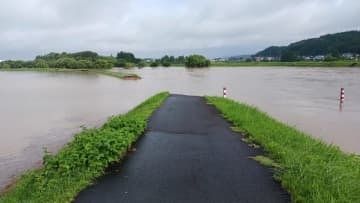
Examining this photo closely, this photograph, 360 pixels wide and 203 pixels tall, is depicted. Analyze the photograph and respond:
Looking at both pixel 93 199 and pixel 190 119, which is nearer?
pixel 93 199

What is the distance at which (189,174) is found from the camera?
6398mm

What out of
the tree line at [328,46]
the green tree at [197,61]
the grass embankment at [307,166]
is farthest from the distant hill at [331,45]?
the grass embankment at [307,166]

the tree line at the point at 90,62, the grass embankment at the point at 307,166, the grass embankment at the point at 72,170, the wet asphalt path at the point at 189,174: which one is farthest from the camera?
the tree line at the point at 90,62

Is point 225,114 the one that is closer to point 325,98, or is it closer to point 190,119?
point 190,119

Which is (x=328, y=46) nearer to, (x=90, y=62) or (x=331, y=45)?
(x=331, y=45)

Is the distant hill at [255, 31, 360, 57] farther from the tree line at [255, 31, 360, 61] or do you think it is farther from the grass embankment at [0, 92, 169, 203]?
the grass embankment at [0, 92, 169, 203]

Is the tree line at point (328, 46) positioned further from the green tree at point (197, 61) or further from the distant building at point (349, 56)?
the green tree at point (197, 61)

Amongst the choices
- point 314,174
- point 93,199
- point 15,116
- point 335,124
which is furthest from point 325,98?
point 93,199

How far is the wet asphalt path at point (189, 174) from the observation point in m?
5.35

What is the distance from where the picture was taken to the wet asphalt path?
5.35 metres

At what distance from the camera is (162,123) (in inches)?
488

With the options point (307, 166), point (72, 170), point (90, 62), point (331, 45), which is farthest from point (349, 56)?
point (72, 170)

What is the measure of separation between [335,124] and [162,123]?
338 inches

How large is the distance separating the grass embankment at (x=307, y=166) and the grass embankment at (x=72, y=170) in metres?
3.03
